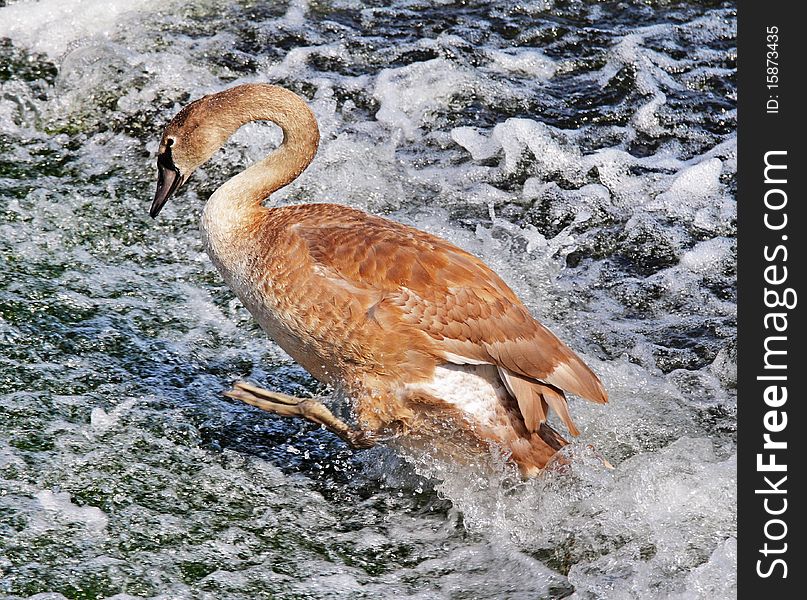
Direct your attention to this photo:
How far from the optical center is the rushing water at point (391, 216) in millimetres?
4465

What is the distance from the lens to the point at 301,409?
4.86m

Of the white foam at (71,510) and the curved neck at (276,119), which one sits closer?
the white foam at (71,510)

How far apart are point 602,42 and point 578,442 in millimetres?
4468

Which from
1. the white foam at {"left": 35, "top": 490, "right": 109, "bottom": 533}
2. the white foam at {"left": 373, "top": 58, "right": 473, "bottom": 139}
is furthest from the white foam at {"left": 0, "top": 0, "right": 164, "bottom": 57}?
the white foam at {"left": 35, "top": 490, "right": 109, "bottom": 533}

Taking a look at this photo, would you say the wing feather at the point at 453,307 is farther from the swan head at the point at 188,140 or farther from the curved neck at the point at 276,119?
the swan head at the point at 188,140

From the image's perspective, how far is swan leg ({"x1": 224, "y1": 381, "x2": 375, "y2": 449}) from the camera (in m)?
4.81

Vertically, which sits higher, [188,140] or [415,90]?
[188,140]

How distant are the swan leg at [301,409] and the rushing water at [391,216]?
0.87 ft

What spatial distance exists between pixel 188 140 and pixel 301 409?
1.31 metres

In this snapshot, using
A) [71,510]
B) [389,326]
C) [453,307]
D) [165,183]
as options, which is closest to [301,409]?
[389,326]

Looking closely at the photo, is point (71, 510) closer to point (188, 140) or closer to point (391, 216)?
point (188, 140)

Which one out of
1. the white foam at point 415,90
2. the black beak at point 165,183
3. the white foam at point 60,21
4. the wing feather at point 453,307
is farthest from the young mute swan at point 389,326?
the white foam at point 60,21

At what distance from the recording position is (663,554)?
4.55m

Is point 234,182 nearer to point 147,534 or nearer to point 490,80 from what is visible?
point 147,534
